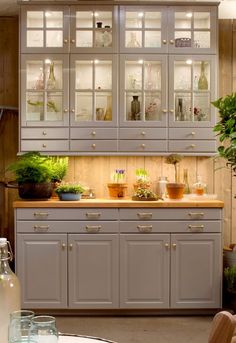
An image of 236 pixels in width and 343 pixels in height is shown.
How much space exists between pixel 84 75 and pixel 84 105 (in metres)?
0.27

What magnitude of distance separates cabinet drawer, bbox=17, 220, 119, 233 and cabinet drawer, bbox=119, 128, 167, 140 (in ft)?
2.62

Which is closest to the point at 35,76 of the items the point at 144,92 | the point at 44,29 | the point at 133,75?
the point at 44,29

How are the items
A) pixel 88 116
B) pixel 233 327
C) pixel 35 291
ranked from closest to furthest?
pixel 233 327
pixel 35 291
pixel 88 116

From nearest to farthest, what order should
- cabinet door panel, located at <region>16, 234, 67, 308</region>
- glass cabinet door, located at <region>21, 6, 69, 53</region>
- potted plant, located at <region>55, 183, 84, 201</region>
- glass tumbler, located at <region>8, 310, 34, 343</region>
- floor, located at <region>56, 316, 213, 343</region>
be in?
glass tumbler, located at <region>8, 310, 34, 343</region> → floor, located at <region>56, 316, 213, 343</region> → cabinet door panel, located at <region>16, 234, 67, 308</region> → potted plant, located at <region>55, 183, 84, 201</region> → glass cabinet door, located at <region>21, 6, 69, 53</region>

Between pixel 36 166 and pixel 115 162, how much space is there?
85 centimetres

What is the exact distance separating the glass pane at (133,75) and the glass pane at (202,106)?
53cm

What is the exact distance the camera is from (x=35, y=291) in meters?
4.73

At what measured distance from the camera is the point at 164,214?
15.7 feet

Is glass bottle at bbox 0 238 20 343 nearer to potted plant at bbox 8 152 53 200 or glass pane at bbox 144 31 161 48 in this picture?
potted plant at bbox 8 152 53 200

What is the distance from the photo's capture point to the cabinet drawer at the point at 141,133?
5012 mm

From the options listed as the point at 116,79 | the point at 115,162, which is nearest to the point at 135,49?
the point at 116,79

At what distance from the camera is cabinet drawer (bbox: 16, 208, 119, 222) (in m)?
4.75

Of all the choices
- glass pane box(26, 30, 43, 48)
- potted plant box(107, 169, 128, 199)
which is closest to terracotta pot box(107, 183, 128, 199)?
potted plant box(107, 169, 128, 199)

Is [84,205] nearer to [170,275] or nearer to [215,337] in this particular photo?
[170,275]
